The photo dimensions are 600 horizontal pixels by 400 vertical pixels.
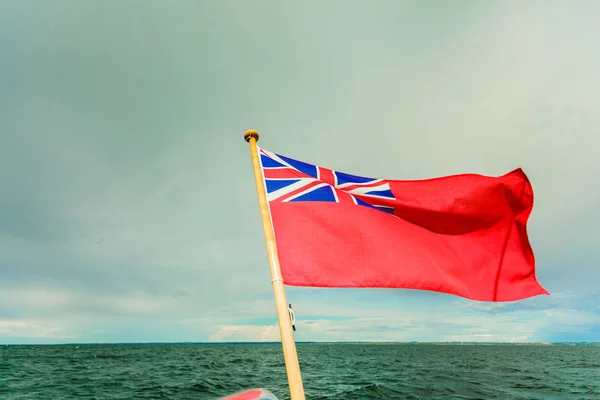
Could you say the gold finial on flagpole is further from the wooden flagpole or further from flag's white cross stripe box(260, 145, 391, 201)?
flag's white cross stripe box(260, 145, 391, 201)

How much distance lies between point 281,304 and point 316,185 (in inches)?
92.7

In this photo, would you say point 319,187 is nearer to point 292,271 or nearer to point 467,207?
point 292,271

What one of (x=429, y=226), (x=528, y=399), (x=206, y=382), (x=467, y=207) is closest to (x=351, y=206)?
(x=429, y=226)

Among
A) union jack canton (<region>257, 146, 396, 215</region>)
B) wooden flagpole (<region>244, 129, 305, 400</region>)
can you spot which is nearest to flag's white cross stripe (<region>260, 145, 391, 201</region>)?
union jack canton (<region>257, 146, 396, 215</region>)

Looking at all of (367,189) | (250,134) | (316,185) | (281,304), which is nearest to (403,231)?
(367,189)

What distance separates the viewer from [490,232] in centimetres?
531

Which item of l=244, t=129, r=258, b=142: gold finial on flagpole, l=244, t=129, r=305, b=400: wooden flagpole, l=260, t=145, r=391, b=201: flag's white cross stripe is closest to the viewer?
l=244, t=129, r=305, b=400: wooden flagpole

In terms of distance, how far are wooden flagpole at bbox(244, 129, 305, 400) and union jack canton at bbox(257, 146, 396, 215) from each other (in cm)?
61

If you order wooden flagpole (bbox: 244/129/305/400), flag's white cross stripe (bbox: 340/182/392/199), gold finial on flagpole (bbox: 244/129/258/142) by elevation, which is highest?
gold finial on flagpole (bbox: 244/129/258/142)

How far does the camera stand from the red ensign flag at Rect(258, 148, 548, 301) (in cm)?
450

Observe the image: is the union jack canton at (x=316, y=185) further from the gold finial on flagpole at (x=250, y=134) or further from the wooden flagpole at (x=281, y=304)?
the wooden flagpole at (x=281, y=304)

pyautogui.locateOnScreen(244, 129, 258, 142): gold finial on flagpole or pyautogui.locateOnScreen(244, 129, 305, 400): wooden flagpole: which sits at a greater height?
pyautogui.locateOnScreen(244, 129, 258, 142): gold finial on flagpole

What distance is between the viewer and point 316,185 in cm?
523

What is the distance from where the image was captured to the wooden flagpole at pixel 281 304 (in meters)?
2.90
